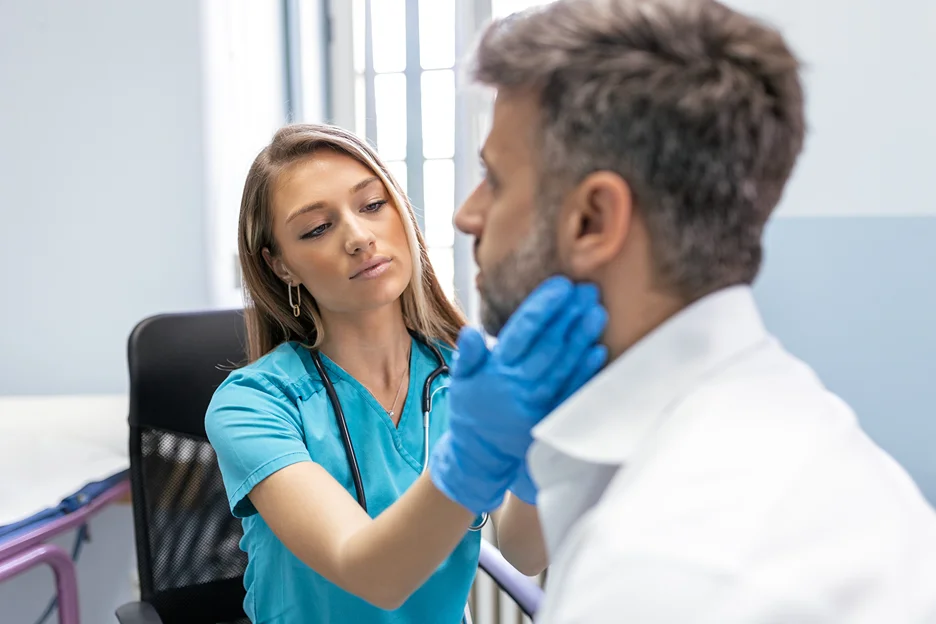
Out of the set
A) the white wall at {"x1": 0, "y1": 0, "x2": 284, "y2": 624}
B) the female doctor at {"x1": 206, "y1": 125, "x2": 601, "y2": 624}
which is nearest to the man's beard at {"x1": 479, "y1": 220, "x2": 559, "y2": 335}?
the female doctor at {"x1": 206, "y1": 125, "x2": 601, "y2": 624}

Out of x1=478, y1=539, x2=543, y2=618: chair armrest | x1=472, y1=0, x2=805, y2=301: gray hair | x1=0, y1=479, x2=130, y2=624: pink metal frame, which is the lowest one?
x1=0, y1=479, x2=130, y2=624: pink metal frame

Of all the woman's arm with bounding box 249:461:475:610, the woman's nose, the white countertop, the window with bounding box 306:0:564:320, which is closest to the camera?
the woman's arm with bounding box 249:461:475:610

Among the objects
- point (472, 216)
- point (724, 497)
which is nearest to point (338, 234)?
point (472, 216)

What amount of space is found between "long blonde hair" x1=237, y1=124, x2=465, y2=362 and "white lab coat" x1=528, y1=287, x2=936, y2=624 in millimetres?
607

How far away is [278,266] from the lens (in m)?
1.19

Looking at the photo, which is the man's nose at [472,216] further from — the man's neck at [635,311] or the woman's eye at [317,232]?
the woman's eye at [317,232]

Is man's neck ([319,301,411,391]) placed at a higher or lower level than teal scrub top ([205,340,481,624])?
higher

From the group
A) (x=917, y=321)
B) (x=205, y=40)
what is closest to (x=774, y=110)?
(x=917, y=321)

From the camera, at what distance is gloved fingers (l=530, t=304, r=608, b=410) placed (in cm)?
65

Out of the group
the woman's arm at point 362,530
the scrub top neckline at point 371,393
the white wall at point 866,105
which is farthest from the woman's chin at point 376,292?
the white wall at point 866,105

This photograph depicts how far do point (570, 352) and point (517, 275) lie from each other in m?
0.08

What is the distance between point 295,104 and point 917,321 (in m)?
1.47

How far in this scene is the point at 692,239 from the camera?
24.5 inches

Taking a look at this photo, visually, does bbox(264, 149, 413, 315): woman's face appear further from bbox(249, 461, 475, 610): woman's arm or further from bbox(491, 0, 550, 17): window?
bbox(491, 0, 550, 17): window
